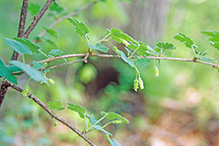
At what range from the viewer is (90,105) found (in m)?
3.07

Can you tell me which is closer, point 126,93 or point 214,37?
point 214,37

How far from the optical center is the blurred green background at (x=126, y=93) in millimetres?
2387

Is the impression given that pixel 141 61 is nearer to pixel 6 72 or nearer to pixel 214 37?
pixel 214 37

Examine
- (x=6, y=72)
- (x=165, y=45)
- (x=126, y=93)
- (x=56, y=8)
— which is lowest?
(x=126, y=93)

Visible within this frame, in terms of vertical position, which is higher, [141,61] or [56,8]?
[56,8]

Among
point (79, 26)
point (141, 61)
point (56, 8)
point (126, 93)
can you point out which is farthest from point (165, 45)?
point (126, 93)

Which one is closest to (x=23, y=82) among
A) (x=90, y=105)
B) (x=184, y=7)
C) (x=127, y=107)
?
(x=90, y=105)

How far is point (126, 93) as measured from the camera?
329 cm

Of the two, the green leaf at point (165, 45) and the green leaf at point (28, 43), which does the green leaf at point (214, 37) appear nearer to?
the green leaf at point (165, 45)

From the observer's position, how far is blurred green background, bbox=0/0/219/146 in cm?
239

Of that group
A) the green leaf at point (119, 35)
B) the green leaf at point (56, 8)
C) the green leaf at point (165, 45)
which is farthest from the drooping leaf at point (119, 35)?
the green leaf at point (56, 8)

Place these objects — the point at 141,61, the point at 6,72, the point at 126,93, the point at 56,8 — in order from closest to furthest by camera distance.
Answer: the point at 6,72, the point at 141,61, the point at 56,8, the point at 126,93

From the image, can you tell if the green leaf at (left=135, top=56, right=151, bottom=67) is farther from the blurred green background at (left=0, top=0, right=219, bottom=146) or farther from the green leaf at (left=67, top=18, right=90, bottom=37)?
the blurred green background at (left=0, top=0, right=219, bottom=146)

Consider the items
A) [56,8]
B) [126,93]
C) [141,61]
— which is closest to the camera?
[141,61]
